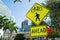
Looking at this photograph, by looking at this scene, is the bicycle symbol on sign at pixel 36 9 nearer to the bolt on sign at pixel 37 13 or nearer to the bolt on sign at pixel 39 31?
the bolt on sign at pixel 37 13

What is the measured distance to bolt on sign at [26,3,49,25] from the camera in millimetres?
6555

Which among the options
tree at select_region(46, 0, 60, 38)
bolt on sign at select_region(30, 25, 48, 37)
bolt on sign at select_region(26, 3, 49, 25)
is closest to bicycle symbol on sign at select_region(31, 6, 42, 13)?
bolt on sign at select_region(26, 3, 49, 25)

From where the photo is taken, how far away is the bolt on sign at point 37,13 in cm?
655

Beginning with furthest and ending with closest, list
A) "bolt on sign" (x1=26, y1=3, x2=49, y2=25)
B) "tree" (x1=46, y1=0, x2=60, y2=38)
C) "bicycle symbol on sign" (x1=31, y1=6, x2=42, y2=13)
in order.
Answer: "tree" (x1=46, y1=0, x2=60, y2=38) → "bicycle symbol on sign" (x1=31, y1=6, x2=42, y2=13) → "bolt on sign" (x1=26, y1=3, x2=49, y2=25)

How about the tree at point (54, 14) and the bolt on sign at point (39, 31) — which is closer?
the bolt on sign at point (39, 31)

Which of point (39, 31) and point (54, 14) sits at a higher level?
point (54, 14)

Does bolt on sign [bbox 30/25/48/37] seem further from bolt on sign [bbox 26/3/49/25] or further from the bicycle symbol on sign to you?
the bicycle symbol on sign

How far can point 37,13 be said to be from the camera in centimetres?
661

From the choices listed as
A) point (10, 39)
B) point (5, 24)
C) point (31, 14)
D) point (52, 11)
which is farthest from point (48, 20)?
point (10, 39)

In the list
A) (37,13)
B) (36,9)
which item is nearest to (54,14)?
(36,9)

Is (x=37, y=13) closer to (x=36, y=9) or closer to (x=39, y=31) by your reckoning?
(x=36, y=9)

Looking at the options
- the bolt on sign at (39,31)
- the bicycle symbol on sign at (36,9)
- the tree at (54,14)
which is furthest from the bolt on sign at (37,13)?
the tree at (54,14)

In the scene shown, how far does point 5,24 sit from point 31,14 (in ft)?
197

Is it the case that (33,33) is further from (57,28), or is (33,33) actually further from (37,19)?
(57,28)
